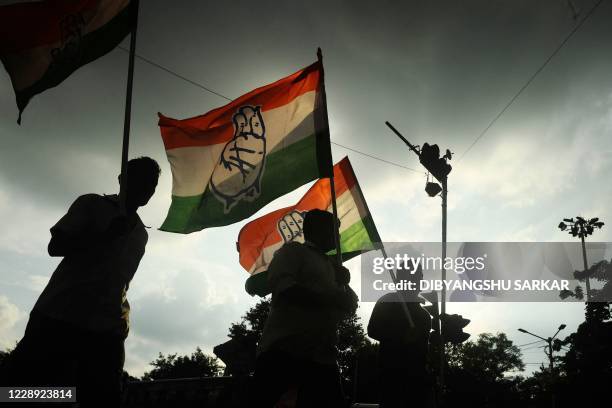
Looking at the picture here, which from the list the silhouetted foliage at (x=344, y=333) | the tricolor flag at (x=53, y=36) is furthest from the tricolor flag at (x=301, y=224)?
the silhouetted foliage at (x=344, y=333)

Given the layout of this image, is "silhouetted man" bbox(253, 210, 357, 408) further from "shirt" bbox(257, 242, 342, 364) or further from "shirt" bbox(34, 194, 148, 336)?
"shirt" bbox(34, 194, 148, 336)

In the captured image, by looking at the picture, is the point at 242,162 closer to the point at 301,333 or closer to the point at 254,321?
the point at 301,333

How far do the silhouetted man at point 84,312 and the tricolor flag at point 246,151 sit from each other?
5.30 feet

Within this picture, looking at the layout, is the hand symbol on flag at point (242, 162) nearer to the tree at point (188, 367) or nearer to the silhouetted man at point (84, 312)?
the silhouetted man at point (84, 312)

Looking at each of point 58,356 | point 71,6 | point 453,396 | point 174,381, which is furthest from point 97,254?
point 453,396

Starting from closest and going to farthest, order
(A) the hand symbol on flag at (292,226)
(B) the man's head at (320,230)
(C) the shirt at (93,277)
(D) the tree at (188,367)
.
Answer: (C) the shirt at (93,277) → (B) the man's head at (320,230) → (A) the hand symbol on flag at (292,226) → (D) the tree at (188,367)

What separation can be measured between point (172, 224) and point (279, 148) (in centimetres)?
148

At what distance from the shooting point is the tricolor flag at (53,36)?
11.8ft

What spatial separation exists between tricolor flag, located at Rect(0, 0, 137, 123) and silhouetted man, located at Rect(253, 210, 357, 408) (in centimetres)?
242

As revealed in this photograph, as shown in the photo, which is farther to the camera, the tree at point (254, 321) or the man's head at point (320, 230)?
the tree at point (254, 321)

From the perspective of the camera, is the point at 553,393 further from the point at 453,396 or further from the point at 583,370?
the point at 453,396

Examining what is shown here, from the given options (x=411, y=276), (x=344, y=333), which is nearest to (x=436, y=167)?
(x=411, y=276)

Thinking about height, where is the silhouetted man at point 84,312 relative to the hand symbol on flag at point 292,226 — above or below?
below

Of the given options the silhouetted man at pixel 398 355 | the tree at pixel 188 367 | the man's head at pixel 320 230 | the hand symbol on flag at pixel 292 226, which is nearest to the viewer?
the man's head at pixel 320 230
